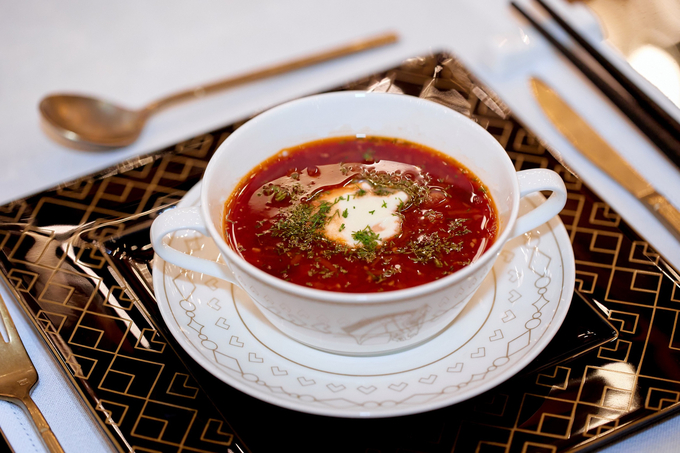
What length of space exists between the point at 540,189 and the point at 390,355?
0.59m

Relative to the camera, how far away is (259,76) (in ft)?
9.06

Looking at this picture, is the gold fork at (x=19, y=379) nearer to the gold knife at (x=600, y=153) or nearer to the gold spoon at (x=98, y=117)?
the gold spoon at (x=98, y=117)

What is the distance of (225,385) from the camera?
149 centimetres

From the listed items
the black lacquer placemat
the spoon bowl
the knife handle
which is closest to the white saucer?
the black lacquer placemat

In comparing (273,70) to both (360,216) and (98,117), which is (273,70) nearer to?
(98,117)

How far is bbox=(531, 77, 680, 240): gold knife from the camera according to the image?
2.02 m

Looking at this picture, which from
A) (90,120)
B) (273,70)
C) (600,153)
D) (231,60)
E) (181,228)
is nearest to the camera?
(181,228)

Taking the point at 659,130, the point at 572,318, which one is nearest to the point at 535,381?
the point at 572,318

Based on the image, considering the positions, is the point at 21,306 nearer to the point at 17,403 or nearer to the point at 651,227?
the point at 17,403

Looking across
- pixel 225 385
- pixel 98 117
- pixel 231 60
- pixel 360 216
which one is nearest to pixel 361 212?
pixel 360 216

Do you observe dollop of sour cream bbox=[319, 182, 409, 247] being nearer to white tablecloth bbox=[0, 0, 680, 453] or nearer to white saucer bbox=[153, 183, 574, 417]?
white saucer bbox=[153, 183, 574, 417]

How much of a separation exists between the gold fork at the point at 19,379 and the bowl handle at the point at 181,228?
19.9 inches

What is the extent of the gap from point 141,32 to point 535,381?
2834mm

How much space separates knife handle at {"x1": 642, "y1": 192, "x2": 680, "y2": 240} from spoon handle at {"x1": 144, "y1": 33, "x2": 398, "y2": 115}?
149 centimetres
